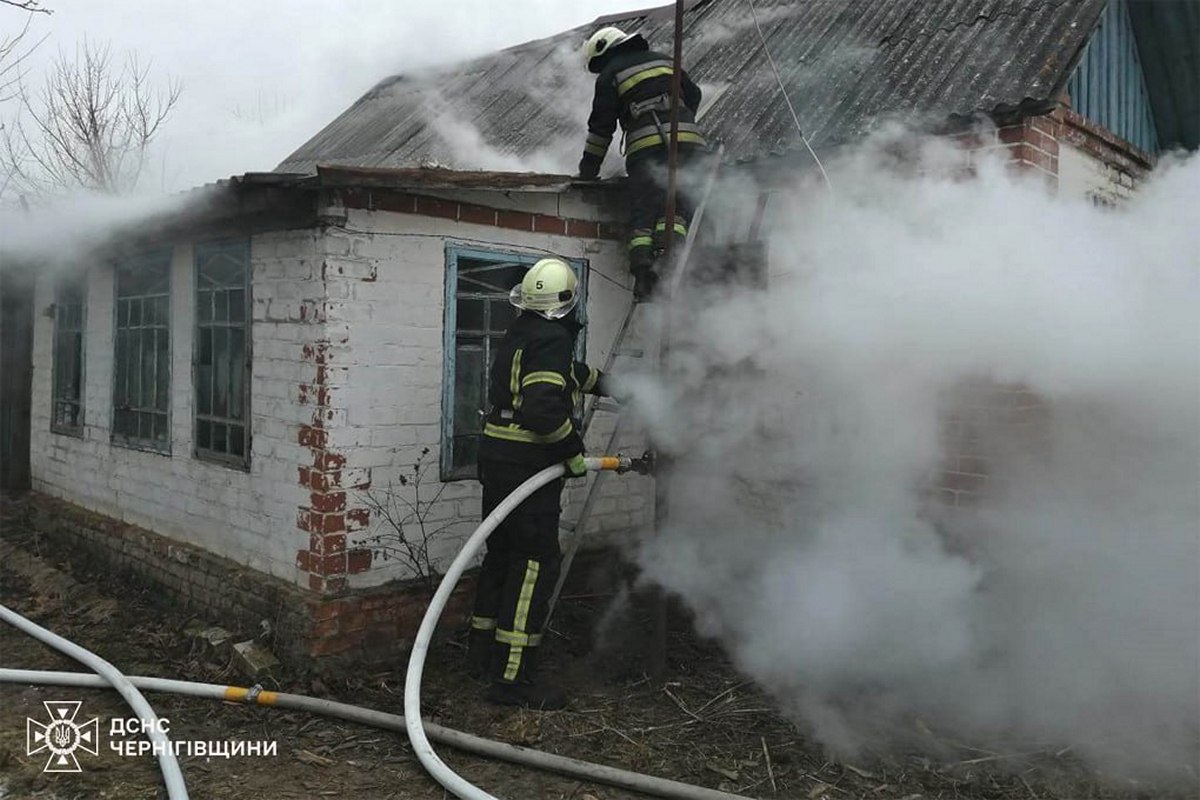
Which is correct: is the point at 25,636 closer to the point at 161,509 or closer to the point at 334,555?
the point at 161,509

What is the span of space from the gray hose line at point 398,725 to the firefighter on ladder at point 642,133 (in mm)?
2663

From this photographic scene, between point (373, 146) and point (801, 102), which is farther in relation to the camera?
point (373, 146)

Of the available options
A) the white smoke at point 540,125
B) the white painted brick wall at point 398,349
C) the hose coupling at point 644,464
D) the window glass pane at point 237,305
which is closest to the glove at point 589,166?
the white painted brick wall at point 398,349

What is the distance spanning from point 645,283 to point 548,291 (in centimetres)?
84

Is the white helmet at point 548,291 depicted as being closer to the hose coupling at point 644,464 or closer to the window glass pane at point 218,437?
the hose coupling at point 644,464

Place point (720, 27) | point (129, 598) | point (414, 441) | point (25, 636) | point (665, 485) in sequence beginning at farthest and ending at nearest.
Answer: point (720, 27) < point (129, 598) < point (25, 636) < point (414, 441) < point (665, 485)

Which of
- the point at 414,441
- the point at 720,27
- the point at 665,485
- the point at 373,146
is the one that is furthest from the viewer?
the point at 373,146

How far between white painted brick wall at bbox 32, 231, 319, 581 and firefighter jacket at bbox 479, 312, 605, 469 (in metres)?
1.17

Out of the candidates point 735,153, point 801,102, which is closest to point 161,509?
point 735,153

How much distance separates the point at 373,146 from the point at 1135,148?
724 centimetres

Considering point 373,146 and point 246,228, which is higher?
point 373,146

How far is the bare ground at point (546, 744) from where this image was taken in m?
3.86

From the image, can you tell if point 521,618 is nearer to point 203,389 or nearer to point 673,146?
point 673,146

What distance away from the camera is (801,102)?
617 cm
